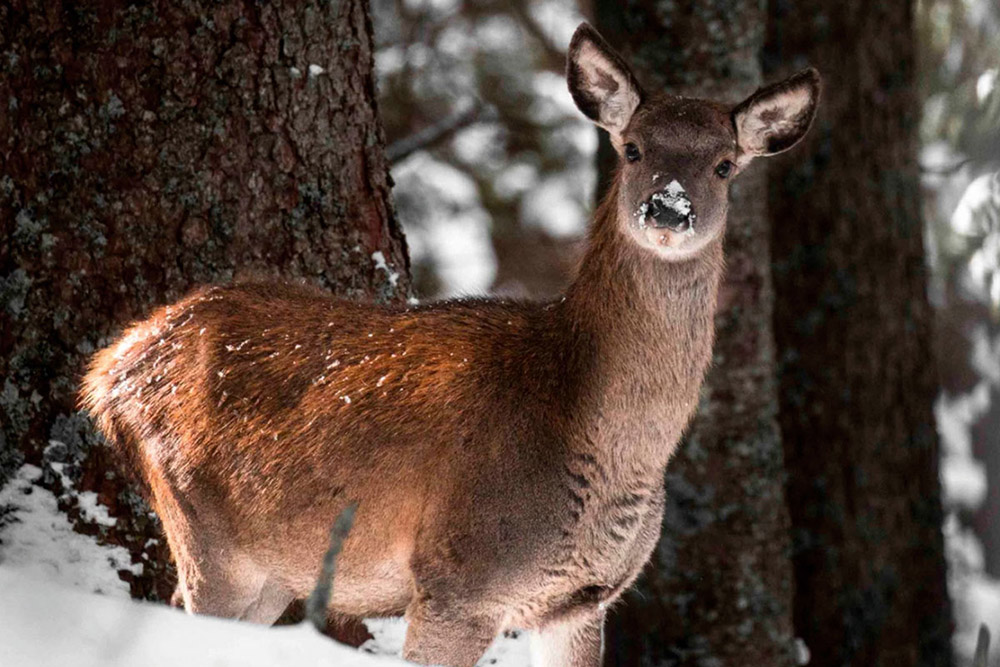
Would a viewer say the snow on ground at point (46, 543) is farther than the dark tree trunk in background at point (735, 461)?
No

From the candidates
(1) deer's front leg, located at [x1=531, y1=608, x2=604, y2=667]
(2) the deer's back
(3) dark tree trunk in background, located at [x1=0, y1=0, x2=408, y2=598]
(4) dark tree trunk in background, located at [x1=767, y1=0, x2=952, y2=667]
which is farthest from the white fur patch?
(4) dark tree trunk in background, located at [x1=767, y1=0, x2=952, y2=667]

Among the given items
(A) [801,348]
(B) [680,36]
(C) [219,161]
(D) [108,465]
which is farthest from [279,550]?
(A) [801,348]

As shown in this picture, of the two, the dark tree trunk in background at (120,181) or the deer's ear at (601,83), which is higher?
the deer's ear at (601,83)

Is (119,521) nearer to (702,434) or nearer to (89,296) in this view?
(89,296)

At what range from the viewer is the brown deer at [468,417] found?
5262mm

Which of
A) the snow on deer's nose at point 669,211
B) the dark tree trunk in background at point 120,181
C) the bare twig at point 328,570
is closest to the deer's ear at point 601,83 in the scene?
the snow on deer's nose at point 669,211

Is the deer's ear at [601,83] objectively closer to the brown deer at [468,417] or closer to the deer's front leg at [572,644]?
the brown deer at [468,417]

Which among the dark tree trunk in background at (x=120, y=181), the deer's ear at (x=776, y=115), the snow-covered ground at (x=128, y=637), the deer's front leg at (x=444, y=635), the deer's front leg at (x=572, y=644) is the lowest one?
the deer's front leg at (x=572, y=644)

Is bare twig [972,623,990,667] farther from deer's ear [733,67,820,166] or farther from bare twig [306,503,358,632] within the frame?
deer's ear [733,67,820,166]

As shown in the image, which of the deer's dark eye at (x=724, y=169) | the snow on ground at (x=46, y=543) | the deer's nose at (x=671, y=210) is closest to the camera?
the deer's nose at (x=671, y=210)

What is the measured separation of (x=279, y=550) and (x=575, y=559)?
3.37 feet

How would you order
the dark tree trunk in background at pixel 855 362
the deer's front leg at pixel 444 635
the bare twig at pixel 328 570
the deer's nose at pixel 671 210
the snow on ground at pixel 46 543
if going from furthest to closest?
the dark tree trunk in background at pixel 855 362 < the snow on ground at pixel 46 543 < the deer's nose at pixel 671 210 < the deer's front leg at pixel 444 635 < the bare twig at pixel 328 570

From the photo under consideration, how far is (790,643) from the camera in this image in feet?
26.7

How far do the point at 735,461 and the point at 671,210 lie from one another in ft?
9.92
